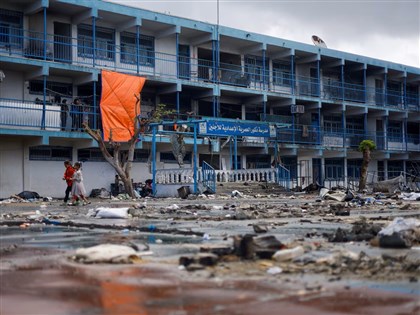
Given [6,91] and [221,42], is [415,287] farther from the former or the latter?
[221,42]

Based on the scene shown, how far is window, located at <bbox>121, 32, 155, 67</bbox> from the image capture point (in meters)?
36.2

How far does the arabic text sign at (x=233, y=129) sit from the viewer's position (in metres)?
31.2

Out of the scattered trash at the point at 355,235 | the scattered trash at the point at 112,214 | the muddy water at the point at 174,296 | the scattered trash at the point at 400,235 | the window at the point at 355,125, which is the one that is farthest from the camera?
the window at the point at 355,125

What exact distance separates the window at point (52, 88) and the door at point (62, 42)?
1407 millimetres

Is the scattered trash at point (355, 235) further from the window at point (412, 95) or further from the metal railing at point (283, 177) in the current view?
the window at point (412, 95)

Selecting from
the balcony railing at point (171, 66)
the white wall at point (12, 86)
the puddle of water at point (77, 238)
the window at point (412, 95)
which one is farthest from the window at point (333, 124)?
the puddle of water at point (77, 238)

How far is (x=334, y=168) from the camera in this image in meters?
48.2

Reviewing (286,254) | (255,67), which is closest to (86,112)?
(255,67)

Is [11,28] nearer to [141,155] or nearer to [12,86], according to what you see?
[12,86]

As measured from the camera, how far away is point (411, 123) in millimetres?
57125

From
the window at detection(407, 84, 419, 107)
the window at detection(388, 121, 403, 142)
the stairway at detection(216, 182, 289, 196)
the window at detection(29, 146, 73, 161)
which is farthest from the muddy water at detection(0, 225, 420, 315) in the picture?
the window at detection(407, 84, 419, 107)

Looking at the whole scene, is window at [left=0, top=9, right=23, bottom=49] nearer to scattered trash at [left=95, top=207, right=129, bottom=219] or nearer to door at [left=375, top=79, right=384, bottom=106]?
scattered trash at [left=95, top=207, right=129, bottom=219]

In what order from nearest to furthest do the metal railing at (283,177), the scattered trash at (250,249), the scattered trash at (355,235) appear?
the scattered trash at (250,249)
the scattered trash at (355,235)
the metal railing at (283,177)

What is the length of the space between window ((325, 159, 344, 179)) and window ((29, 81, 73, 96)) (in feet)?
69.3
